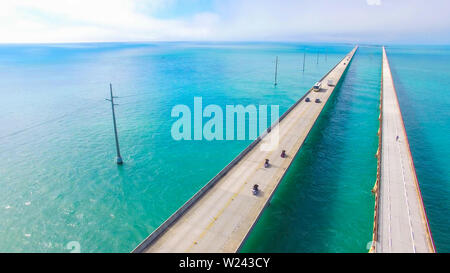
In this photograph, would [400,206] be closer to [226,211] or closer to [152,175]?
[226,211]

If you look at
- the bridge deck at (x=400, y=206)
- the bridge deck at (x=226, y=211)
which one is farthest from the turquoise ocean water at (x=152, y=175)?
the bridge deck at (x=226, y=211)

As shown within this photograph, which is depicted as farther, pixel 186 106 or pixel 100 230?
pixel 186 106

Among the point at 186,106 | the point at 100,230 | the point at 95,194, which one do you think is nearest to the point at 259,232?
the point at 100,230

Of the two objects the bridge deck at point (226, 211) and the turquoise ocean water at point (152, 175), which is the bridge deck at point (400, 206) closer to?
the turquoise ocean water at point (152, 175)

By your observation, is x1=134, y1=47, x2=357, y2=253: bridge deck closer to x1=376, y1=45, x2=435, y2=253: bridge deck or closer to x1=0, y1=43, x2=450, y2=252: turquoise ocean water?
x1=0, y1=43, x2=450, y2=252: turquoise ocean water

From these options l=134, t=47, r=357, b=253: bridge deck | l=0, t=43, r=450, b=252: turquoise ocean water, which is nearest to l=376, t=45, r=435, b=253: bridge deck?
l=0, t=43, r=450, b=252: turquoise ocean water

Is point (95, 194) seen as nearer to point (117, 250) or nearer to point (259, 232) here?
point (117, 250)
